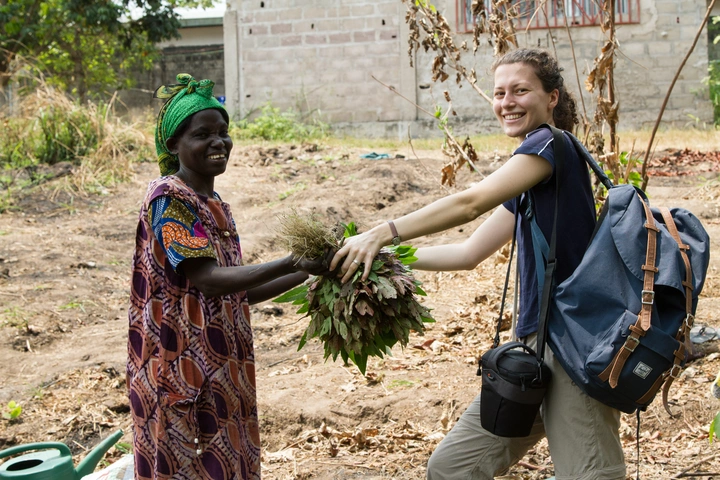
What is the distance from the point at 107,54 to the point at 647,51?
1150 cm

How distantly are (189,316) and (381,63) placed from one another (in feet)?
43.0

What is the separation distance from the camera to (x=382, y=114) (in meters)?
15.1

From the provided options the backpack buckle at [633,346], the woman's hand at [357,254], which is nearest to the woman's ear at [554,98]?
the woman's hand at [357,254]

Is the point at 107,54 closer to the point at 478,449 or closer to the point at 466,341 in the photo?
the point at 466,341

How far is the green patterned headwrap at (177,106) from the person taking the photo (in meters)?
2.55

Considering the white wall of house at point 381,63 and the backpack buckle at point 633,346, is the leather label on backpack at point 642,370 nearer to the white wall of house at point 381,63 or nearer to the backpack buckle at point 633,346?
the backpack buckle at point 633,346

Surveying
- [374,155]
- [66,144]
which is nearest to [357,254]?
[374,155]

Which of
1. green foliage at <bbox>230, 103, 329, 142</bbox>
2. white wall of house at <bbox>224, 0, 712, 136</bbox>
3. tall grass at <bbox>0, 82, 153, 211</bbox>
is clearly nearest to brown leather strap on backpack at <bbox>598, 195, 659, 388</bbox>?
tall grass at <bbox>0, 82, 153, 211</bbox>

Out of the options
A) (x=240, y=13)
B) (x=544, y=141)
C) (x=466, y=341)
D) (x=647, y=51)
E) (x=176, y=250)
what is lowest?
(x=466, y=341)

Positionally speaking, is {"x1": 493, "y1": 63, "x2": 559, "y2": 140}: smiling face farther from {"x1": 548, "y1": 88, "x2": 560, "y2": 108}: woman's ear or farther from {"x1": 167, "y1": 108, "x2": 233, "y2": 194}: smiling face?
{"x1": 167, "y1": 108, "x2": 233, "y2": 194}: smiling face

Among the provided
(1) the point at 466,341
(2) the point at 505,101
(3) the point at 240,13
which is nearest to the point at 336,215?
(1) the point at 466,341

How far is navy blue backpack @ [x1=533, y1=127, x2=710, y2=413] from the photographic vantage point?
218cm

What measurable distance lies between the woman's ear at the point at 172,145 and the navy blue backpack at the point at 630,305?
1.37 m

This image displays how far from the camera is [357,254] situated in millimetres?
2484
